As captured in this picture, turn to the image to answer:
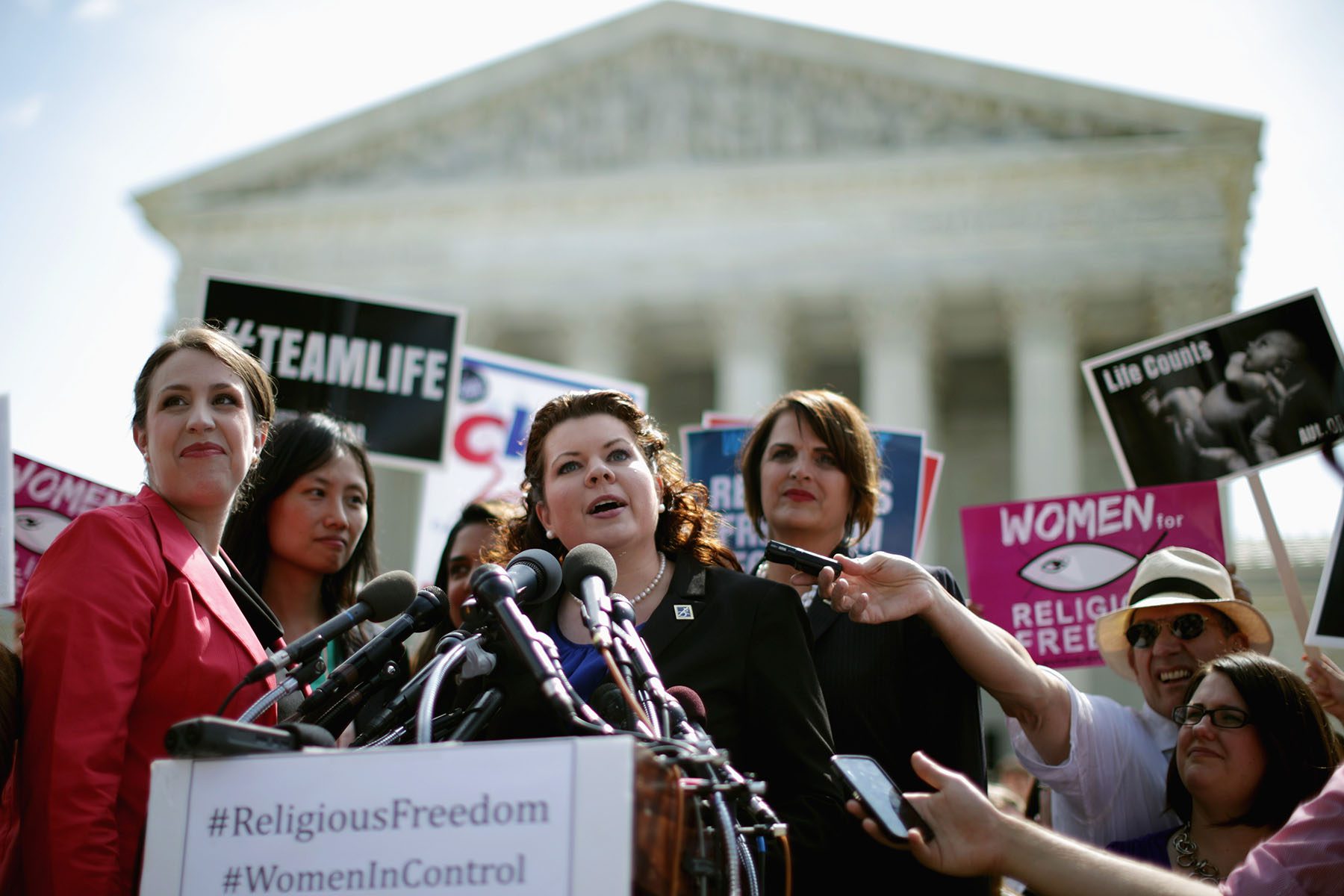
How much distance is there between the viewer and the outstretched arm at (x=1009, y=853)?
2777 mm

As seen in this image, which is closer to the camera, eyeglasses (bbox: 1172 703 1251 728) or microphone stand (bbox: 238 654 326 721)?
microphone stand (bbox: 238 654 326 721)

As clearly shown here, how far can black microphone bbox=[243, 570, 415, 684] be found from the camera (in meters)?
2.85

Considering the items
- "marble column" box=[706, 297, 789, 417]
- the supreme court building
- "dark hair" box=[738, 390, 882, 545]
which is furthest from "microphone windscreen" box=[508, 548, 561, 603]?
"marble column" box=[706, 297, 789, 417]

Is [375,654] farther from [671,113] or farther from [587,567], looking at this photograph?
[671,113]

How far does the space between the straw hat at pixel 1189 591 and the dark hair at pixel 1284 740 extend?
3.68ft

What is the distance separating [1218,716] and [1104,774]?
0.50 metres

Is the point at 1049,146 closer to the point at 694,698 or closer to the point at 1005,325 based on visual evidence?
the point at 1005,325

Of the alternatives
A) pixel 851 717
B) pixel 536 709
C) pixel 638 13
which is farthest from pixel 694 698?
pixel 638 13

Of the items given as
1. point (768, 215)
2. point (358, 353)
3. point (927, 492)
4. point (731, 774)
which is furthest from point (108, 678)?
point (768, 215)

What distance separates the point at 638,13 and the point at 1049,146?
1107 centimetres

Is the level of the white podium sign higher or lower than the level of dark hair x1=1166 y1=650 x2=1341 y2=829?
lower

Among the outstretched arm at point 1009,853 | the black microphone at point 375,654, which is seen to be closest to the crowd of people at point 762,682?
the outstretched arm at point 1009,853

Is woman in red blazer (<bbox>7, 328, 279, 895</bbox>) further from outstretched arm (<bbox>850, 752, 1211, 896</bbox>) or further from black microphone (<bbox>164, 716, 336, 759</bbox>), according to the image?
outstretched arm (<bbox>850, 752, 1211, 896</bbox>)

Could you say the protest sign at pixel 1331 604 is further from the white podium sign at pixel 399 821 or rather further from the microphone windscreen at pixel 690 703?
the white podium sign at pixel 399 821
